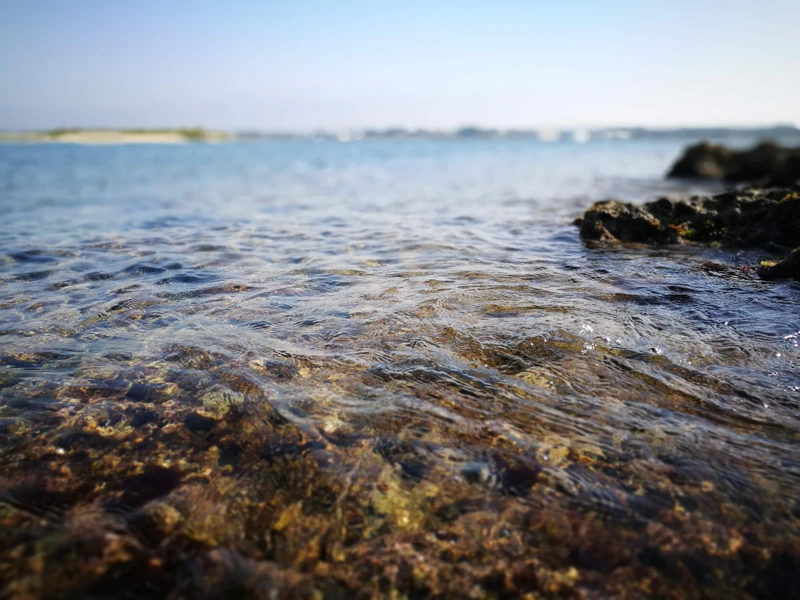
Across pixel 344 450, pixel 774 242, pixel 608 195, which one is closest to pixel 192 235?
pixel 344 450

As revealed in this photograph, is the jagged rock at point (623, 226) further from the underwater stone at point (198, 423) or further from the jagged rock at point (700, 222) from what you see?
the underwater stone at point (198, 423)

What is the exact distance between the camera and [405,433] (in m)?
3.80

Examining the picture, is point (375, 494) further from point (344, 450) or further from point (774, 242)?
point (774, 242)

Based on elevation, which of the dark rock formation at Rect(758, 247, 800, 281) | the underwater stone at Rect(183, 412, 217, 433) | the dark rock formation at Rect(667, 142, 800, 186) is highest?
the dark rock formation at Rect(667, 142, 800, 186)

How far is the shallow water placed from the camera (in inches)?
108

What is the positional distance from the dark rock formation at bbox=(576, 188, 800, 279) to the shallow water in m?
3.27

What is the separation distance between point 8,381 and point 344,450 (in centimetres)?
342

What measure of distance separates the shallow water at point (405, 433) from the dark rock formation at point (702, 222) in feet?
10.7

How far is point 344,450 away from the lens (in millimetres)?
3633

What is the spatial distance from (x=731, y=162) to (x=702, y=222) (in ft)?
88.3

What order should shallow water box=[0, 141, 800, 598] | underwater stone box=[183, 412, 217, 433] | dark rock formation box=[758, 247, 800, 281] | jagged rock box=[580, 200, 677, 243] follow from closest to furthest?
shallow water box=[0, 141, 800, 598], underwater stone box=[183, 412, 217, 433], dark rock formation box=[758, 247, 800, 281], jagged rock box=[580, 200, 677, 243]

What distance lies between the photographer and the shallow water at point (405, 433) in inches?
108

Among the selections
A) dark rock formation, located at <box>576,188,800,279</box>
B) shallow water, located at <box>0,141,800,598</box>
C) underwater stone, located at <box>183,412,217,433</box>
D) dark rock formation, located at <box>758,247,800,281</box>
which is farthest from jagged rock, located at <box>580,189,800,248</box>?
underwater stone, located at <box>183,412,217,433</box>

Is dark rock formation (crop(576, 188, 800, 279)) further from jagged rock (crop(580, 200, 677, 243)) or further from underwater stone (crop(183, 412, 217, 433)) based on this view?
underwater stone (crop(183, 412, 217, 433))
